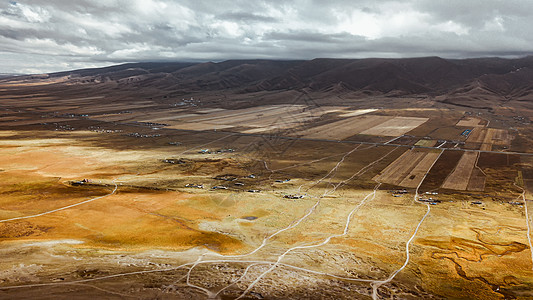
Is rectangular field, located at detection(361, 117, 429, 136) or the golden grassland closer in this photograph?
the golden grassland

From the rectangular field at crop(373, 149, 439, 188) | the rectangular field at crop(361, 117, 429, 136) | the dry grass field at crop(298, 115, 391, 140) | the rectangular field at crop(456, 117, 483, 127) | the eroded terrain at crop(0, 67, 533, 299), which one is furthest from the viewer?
the rectangular field at crop(456, 117, 483, 127)

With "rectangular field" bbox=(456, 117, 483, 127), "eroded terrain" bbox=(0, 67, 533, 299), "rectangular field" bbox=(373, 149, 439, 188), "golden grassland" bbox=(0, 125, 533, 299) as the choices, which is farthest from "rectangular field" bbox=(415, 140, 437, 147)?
"rectangular field" bbox=(456, 117, 483, 127)

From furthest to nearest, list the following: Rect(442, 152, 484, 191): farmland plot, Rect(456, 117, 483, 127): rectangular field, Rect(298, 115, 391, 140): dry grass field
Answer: Rect(456, 117, 483, 127): rectangular field → Rect(298, 115, 391, 140): dry grass field → Rect(442, 152, 484, 191): farmland plot

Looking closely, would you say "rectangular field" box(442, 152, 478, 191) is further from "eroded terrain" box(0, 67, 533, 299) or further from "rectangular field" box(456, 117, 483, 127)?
"rectangular field" box(456, 117, 483, 127)

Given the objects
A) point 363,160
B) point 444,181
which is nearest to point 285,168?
point 363,160

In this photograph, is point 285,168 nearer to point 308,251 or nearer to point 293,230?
point 293,230

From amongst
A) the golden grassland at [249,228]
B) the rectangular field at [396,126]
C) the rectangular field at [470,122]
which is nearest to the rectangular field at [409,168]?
the golden grassland at [249,228]
